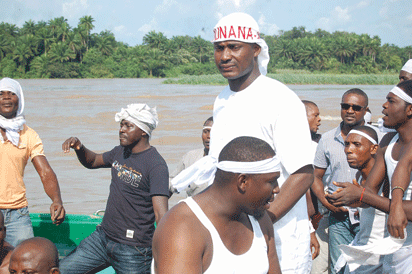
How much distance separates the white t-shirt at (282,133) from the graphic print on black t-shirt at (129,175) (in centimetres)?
117

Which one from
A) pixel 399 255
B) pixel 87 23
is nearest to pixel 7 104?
pixel 399 255

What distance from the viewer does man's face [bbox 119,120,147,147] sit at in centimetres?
349

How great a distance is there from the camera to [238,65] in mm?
2254

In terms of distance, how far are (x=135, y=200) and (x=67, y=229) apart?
1660mm

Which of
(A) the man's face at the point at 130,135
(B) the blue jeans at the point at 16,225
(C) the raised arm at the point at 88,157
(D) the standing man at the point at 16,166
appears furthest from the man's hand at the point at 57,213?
(A) the man's face at the point at 130,135

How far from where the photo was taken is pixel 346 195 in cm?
266

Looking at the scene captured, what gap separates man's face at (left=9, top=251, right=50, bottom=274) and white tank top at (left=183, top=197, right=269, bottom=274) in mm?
1227

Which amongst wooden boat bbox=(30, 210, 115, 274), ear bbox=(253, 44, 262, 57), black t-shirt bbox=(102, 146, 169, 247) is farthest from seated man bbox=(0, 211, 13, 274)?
ear bbox=(253, 44, 262, 57)

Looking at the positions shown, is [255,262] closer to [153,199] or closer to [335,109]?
[153,199]

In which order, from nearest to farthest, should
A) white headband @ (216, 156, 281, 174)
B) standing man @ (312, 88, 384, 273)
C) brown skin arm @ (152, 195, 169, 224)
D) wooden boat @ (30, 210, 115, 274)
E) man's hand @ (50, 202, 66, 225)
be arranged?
white headband @ (216, 156, 281, 174) → brown skin arm @ (152, 195, 169, 224) → man's hand @ (50, 202, 66, 225) → standing man @ (312, 88, 384, 273) → wooden boat @ (30, 210, 115, 274)

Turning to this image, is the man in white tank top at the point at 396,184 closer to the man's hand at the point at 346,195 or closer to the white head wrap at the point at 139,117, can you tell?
the man's hand at the point at 346,195

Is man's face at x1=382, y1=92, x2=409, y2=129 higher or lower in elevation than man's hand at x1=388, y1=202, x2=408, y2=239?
higher

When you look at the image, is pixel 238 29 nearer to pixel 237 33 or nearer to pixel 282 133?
pixel 237 33

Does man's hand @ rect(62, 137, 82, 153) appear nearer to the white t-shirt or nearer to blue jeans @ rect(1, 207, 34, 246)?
blue jeans @ rect(1, 207, 34, 246)
